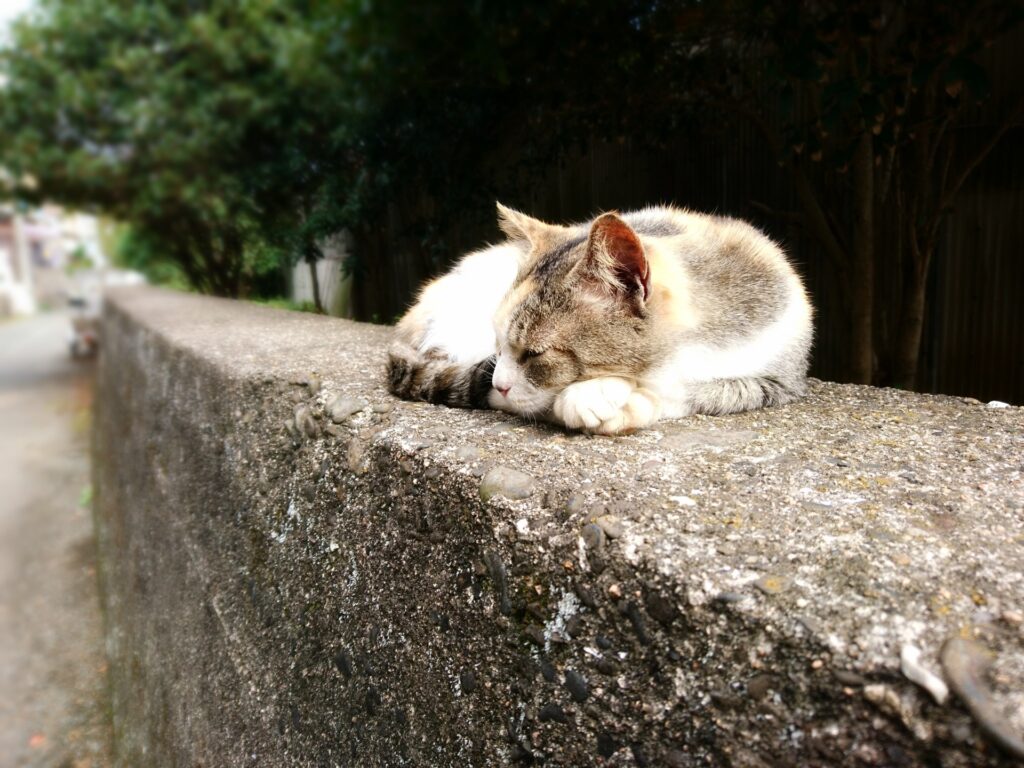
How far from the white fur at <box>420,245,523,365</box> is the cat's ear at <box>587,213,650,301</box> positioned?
16.7 inches

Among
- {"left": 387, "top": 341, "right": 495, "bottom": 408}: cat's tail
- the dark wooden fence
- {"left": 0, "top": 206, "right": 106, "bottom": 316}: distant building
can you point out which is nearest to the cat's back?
{"left": 387, "top": 341, "right": 495, "bottom": 408}: cat's tail

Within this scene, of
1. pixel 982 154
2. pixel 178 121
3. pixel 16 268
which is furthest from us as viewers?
pixel 16 268

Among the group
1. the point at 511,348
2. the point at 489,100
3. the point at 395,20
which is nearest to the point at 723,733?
the point at 511,348

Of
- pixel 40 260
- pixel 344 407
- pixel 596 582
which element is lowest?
pixel 596 582

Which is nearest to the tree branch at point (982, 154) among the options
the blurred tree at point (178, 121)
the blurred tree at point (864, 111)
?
the blurred tree at point (864, 111)

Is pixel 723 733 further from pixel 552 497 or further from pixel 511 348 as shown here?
pixel 511 348

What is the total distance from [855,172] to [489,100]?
183cm

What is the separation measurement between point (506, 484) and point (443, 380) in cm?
75

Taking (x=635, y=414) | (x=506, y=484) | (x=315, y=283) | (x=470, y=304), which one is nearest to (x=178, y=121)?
(x=315, y=283)

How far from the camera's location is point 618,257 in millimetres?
1604

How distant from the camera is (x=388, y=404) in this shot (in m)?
1.84

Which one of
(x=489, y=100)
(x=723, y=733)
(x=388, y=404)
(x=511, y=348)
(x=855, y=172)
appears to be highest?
(x=489, y=100)

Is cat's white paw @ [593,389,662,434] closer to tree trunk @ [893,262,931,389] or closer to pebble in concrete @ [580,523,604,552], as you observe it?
pebble in concrete @ [580,523,604,552]

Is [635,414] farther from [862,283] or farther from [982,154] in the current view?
[982,154]
